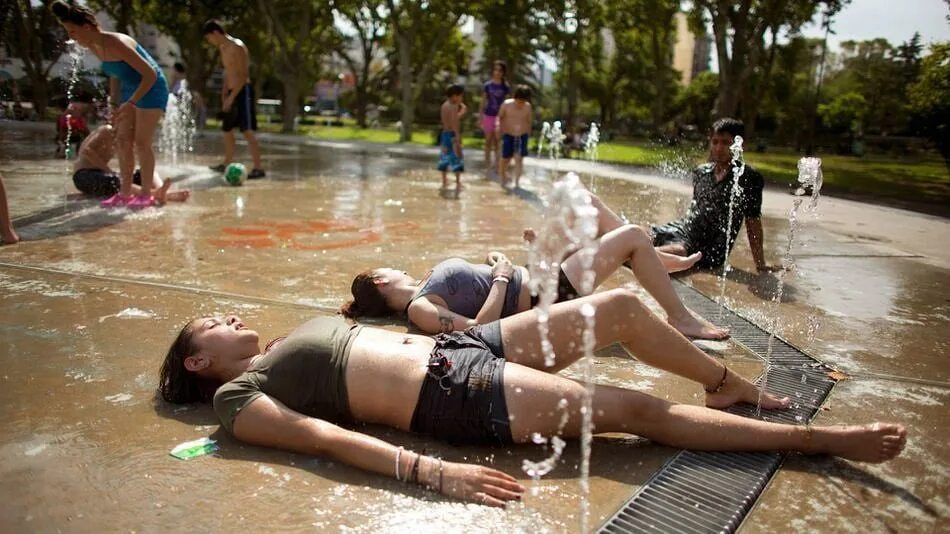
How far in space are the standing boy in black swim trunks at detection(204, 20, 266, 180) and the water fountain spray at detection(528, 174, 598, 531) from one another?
5.79 metres

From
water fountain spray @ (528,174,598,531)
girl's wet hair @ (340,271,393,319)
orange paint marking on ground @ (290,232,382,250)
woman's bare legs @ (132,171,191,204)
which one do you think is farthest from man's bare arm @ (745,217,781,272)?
woman's bare legs @ (132,171,191,204)

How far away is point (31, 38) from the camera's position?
76.3 ft

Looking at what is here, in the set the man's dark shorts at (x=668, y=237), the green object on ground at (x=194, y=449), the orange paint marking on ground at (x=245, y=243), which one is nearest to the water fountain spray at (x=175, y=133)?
the orange paint marking on ground at (x=245, y=243)

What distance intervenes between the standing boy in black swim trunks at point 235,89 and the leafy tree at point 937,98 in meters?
13.2

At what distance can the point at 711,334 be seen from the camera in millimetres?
3520

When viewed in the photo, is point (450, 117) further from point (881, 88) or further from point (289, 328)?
point (881, 88)

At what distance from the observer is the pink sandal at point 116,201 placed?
6770 mm

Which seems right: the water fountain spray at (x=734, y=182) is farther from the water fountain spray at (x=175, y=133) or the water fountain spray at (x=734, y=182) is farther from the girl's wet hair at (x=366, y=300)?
the water fountain spray at (x=175, y=133)

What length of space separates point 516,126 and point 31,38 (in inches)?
855

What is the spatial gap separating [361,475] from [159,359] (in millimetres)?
1421

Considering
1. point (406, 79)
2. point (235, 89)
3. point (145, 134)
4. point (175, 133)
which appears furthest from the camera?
point (406, 79)

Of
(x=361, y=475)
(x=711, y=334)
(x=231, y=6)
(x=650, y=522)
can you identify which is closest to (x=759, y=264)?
(x=711, y=334)

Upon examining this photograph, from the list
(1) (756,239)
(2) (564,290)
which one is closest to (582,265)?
(2) (564,290)

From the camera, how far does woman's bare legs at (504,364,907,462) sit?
2.26 m
